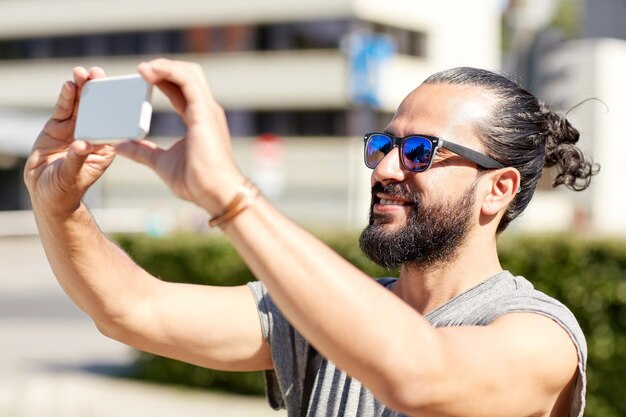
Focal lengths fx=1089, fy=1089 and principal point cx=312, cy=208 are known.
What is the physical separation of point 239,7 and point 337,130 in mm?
6379

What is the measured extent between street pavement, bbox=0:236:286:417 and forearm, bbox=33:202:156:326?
19.8ft

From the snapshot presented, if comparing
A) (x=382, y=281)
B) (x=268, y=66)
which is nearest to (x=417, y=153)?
(x=382, y=281)

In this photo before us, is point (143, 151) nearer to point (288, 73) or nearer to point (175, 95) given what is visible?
point (175, 95)

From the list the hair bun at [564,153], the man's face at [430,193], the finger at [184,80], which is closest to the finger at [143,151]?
the finger at [184,80]

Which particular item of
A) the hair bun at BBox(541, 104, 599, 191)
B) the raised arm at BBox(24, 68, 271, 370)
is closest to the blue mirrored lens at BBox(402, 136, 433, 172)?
the hair bun at BBox(541, 104, 599, 191)

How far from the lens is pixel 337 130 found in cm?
4031

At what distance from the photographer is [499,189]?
2.28 m

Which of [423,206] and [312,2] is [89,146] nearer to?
[423,206]

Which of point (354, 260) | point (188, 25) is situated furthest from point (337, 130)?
point (354, 260)

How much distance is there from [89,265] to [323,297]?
81 cm

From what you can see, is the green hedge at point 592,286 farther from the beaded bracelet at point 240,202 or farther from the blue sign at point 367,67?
the blue sign at point 367,67

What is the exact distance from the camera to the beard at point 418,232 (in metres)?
2.18

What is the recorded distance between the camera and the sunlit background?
3775cm

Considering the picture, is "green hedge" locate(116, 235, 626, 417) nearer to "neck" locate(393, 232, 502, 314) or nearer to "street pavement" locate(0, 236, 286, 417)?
"street pavement" locate(0, 236, 286, 417)
